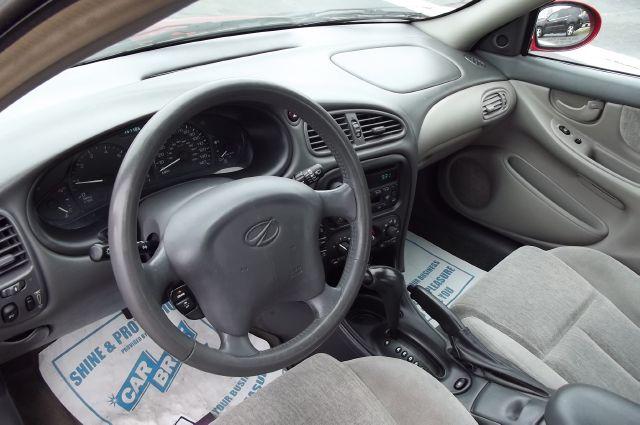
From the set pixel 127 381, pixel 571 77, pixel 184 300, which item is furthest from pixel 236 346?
pixel 571 77

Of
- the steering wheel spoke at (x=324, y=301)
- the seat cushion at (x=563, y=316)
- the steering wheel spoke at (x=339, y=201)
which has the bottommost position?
the seat cushion at (x=563, y=316)

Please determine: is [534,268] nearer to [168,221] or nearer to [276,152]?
[276,152]

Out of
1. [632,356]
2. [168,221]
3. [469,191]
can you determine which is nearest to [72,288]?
[168,221]

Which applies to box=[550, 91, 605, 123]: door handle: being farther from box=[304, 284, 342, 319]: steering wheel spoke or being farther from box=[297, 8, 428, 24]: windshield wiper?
box=[304, 284, 342, 319]: steering wheel spoke

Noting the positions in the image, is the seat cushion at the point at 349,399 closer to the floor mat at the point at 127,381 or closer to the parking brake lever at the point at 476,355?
the parking brake lever at the point at 476,355

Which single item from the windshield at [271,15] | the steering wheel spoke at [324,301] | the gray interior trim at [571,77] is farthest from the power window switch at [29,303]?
the gray interior trim at [571,77]

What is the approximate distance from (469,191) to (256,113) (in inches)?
48.2

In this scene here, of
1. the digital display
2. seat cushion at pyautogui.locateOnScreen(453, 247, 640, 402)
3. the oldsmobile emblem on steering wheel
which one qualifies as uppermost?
the oldsmobile emblem on steering wheel

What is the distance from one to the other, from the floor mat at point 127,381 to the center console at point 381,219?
0.40 m

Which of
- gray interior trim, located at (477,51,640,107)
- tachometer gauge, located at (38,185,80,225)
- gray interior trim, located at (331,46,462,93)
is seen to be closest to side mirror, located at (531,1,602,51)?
gray interior trim, located at (477,51,640,107)

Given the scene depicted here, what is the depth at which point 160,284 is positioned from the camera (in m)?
1.03

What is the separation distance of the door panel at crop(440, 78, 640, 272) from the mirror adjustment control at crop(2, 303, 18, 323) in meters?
1.66

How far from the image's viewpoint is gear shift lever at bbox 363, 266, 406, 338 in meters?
1.60

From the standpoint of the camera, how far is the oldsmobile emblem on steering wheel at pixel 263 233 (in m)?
1.08
